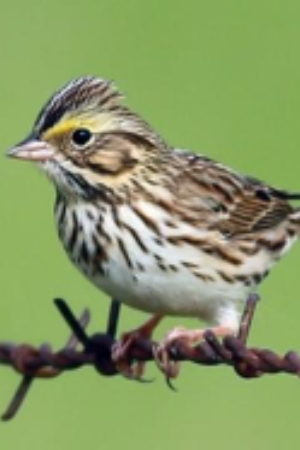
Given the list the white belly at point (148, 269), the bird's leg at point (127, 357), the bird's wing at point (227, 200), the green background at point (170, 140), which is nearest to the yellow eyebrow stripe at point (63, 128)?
the white belly at point (148, 269)

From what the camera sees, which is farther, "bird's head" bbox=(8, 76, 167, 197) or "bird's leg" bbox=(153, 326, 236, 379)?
"bird's head" bbox=(8, 76, 167, 197)

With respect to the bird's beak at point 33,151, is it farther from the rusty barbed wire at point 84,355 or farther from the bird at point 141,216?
the rusty barbed wire at point 84,355

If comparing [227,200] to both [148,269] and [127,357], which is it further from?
[127,357]

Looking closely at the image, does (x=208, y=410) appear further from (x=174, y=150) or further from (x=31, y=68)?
(x=31, y=68)

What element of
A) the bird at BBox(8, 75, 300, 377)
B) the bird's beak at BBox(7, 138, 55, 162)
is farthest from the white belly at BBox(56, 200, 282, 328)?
the bird's beak at BBox(7, 138, 55, 162)

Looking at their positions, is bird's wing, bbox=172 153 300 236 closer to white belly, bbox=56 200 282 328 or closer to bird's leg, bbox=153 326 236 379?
white belly, bbox=56 200 282 328

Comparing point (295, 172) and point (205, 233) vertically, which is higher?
point (205, 233)

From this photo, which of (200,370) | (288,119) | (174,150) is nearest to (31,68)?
(288,119)
